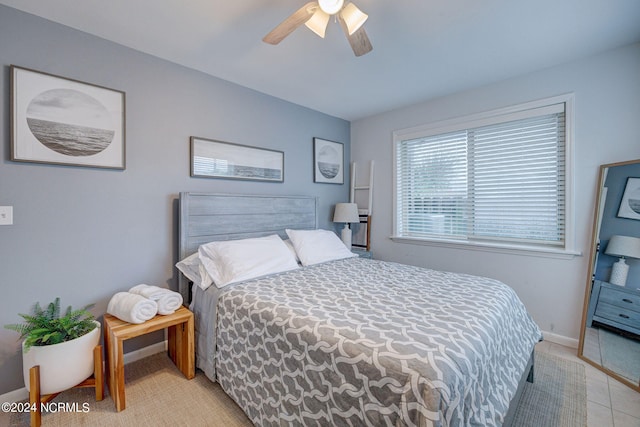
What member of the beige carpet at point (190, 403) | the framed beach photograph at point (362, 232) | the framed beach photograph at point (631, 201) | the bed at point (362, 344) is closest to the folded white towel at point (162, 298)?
the bed at point (362, 344)

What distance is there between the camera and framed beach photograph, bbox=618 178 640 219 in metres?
2.08

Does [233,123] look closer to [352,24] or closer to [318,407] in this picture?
[352,24]

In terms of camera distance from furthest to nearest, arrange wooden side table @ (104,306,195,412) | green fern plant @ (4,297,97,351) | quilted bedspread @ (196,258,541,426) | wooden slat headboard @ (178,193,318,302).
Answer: wooden slat headboard @ (178,193,318,302)
wooden side table @ (104,306,195,412)
green fern plant @ (4,297,97,351)
quilted bedspread @ (196,258,541,426)

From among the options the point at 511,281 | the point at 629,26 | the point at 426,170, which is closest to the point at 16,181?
the point at 426,170

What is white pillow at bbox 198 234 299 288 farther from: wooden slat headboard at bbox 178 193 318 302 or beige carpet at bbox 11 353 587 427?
beige carpet at bbox 11 353 587 427

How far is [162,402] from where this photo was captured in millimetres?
1762

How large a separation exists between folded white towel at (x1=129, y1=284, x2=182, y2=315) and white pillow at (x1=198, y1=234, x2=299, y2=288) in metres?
0.31

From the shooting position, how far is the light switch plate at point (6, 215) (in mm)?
1694

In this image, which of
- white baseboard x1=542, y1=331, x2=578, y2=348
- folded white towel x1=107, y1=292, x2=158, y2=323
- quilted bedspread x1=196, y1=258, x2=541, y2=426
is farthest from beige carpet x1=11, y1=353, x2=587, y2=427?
folded white towel x1=107, y1=292, x2=158, y2=323

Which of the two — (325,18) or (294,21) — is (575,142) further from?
(294,21)

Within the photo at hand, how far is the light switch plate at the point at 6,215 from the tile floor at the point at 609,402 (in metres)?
3.78

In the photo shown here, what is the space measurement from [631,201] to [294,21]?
285 centimetres

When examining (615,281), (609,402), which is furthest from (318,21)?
(609,402)

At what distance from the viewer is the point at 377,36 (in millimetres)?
2031
